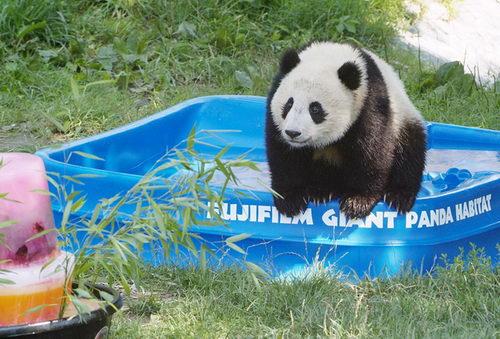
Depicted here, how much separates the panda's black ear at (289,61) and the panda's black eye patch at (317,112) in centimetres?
25

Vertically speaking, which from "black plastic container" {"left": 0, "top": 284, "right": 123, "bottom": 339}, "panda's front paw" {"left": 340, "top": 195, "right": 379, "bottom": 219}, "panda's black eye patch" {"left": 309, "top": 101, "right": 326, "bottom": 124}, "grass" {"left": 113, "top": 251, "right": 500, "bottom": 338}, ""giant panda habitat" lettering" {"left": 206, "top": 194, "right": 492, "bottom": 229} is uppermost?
"panda's black eye patch" {"left": 309, "top": 101, "right": 326, "bottom": 124}

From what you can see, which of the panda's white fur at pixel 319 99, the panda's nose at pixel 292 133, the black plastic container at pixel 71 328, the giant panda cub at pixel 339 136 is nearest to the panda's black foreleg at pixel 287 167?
the giant panda cub at pixel 339 136

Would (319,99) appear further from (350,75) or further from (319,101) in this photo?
(350,75)

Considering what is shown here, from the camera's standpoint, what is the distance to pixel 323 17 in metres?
7.85

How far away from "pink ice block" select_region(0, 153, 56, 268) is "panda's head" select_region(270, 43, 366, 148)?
4.22 feet

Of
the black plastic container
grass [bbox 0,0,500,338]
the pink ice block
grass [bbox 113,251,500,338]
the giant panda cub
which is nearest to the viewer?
the black plastic container

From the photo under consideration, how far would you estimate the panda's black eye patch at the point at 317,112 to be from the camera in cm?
426

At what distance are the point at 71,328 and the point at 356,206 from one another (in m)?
1.62

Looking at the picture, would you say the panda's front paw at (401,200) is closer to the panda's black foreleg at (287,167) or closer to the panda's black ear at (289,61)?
the panda's black foreleg at (287,167)

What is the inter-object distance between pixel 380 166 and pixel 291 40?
3526 mm

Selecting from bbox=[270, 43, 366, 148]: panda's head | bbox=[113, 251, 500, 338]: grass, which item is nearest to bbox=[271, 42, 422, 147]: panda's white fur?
bbox=[270, 43, 366, 148]: panda's head

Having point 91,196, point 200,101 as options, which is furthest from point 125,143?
point 91,196

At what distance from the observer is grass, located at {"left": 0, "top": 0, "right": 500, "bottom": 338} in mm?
3709

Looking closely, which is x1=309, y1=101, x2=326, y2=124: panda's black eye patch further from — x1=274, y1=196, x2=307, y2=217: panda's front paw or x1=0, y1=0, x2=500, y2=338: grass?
x1=0, y1=0, x2=500, y2=338: grass
